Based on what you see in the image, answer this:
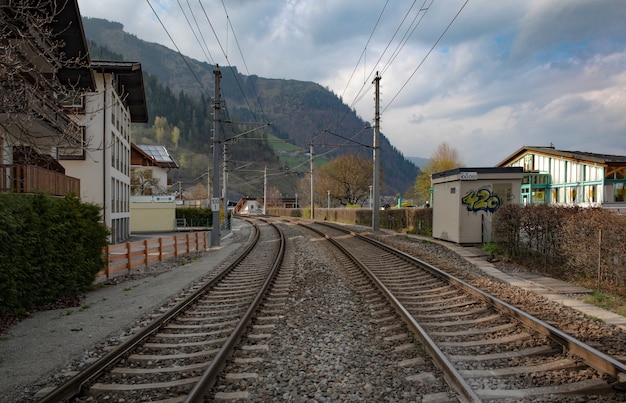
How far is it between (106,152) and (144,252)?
13256 millimetres

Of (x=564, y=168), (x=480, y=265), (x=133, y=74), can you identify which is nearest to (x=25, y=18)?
(x=480, y=265)

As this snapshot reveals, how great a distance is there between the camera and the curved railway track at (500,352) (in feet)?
13.8

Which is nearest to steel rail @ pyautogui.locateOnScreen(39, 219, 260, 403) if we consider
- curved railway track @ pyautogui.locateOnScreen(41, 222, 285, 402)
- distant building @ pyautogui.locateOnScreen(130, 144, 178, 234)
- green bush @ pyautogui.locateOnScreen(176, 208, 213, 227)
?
curved railway track @ pyautogui.locateOnScreen(41, 222, 285, 402)

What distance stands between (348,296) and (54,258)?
21.6 feet

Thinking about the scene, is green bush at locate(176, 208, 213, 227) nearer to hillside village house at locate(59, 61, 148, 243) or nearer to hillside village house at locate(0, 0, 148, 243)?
hillside village house at locate(0, 0, 148, 243)

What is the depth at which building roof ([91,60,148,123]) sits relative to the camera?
26.3m

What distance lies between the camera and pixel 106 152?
26484 millimetres

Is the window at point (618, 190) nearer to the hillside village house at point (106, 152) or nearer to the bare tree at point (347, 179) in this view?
the hillside village house at point (106, 152)

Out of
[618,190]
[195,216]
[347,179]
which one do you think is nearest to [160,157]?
[195,216]

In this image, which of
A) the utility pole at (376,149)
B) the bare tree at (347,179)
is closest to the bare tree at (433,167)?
the bare tree at (347,179)

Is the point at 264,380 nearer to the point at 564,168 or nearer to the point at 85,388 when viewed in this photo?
the point at 85,388

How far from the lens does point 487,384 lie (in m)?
4.45

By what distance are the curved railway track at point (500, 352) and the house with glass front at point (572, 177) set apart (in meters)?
22.3

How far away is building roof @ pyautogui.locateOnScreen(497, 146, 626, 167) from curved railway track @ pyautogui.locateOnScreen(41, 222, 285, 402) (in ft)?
106
